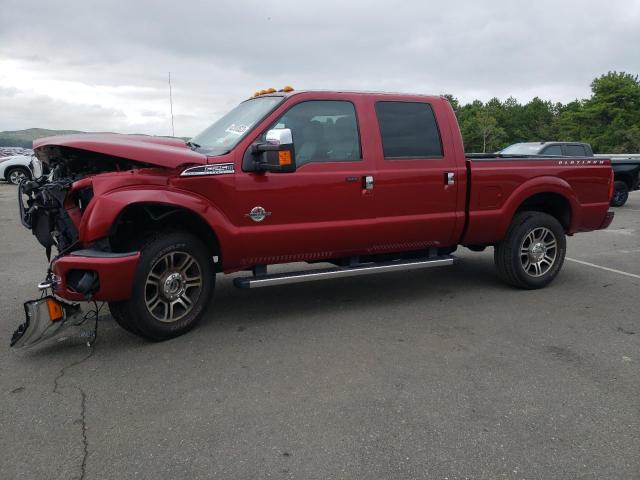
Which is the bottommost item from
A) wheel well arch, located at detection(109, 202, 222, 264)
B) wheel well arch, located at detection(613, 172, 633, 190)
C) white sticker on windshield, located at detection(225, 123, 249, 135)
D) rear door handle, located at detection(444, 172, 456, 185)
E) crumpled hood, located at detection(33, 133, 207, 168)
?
wheel well arch, located at detection(613, 172, 633, 190)

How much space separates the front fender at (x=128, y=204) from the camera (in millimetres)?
3875

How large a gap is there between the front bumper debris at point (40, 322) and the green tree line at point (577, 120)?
121 ft

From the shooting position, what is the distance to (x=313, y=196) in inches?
182

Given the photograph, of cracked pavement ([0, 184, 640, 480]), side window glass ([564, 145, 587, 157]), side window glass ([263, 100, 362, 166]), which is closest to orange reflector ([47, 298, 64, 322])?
→ cracked pavement ([0, 184, 640, 480])

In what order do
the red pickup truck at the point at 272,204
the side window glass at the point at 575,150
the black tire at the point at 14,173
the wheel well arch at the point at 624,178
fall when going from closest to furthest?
the red pickup truck at the point at 272,204, the side window glass at the point at 575,150, the wheel well arch at the point at 624,178, the black tire at the point at 14,173

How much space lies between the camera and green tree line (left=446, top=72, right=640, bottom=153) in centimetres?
5612

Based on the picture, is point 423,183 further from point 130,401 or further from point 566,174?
point 130,401

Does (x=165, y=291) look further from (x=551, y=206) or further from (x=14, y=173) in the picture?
(x=14, y=173)

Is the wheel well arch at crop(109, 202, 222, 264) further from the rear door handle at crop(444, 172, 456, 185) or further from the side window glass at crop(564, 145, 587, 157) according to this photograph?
the side window glass at crop(564, 145, 587, 157)

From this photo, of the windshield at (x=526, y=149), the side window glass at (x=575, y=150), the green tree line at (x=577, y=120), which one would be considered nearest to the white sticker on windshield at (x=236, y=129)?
the windshield at (x=526, y=149)

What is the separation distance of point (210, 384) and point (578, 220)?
15.1ft

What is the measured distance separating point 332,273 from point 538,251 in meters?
2.51

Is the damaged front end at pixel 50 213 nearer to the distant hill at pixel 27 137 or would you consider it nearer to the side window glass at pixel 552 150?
the distant hill at pixel 27 137

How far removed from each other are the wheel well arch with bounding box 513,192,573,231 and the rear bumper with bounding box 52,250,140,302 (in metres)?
4.02
